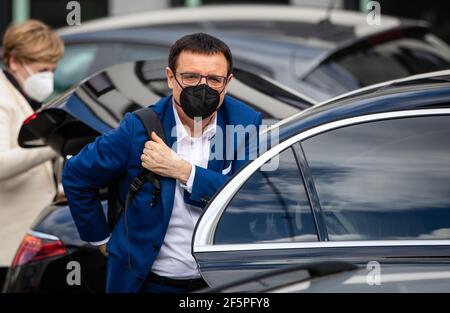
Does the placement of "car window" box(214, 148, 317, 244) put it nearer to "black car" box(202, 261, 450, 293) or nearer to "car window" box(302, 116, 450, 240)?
"car window" box(302, 116, 450, 240)

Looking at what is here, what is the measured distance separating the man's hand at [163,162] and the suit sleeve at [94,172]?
0.10m

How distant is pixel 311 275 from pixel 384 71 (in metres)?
3.41

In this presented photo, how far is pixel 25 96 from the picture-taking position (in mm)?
5754

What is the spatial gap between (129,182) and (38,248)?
40.7 inches

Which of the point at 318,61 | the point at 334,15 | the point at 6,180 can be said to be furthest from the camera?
the point at 334,15

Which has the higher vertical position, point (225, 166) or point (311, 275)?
point (225, 166)

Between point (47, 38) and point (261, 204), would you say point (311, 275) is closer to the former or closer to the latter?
point (261, 204)

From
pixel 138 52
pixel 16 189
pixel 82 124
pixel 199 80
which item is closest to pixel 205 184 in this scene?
pixel 199 80

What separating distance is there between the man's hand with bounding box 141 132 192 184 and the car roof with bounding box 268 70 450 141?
345 millimetres

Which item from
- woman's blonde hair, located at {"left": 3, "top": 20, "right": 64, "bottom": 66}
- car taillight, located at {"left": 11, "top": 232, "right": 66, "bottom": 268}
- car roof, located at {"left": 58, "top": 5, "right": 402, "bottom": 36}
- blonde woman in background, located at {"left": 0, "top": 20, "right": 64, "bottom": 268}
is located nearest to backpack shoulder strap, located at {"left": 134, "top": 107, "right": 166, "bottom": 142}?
car taillight, located at {"left": 11, "top": 232, "right": 66, "bottom": 268}

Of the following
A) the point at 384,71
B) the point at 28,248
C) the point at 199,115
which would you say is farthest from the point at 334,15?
the point at 199,115

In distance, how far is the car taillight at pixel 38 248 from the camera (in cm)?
490

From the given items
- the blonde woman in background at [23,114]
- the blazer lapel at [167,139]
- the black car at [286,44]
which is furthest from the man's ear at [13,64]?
the blazer lapel at [167,139]

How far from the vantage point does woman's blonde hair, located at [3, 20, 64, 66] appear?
5.70m
